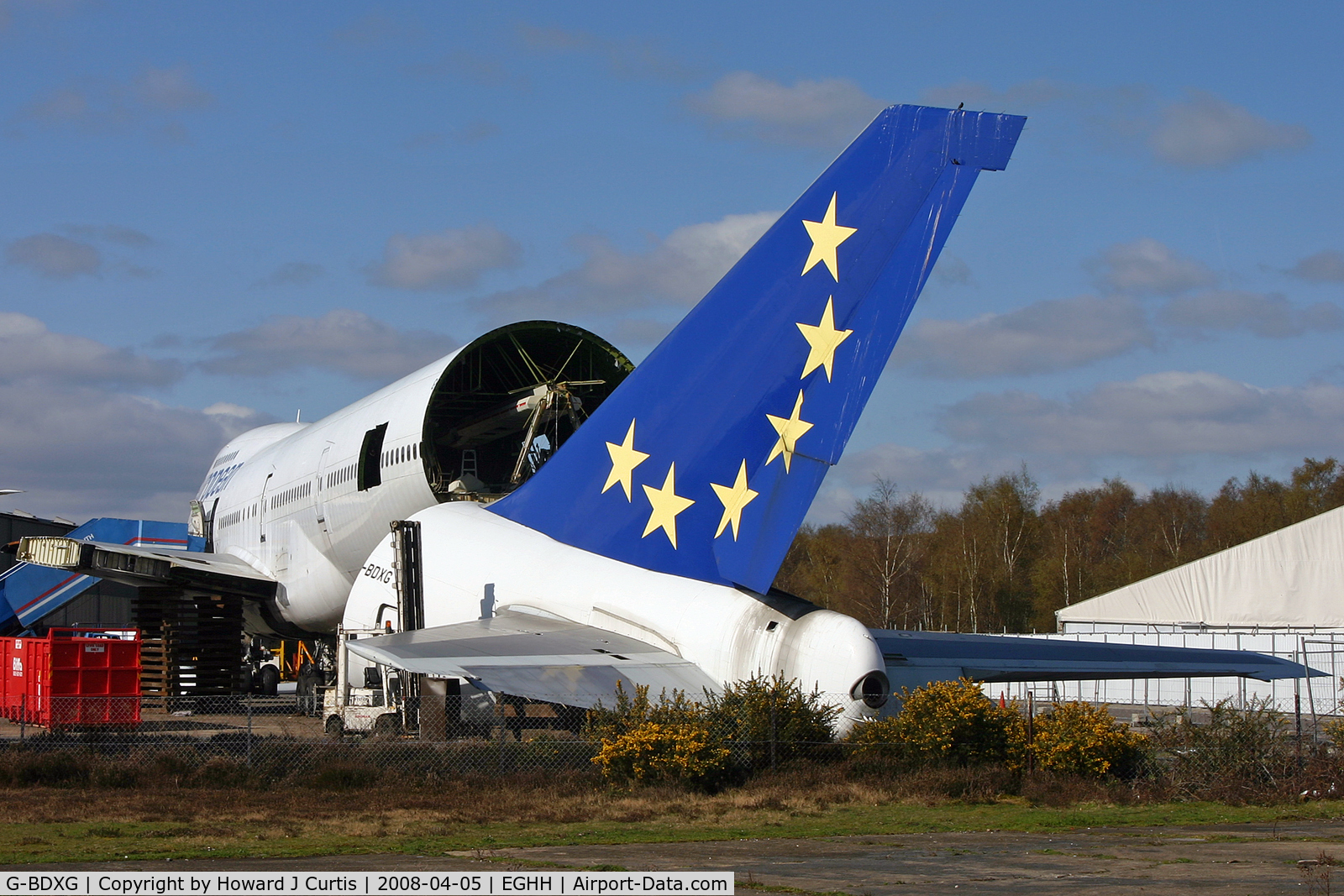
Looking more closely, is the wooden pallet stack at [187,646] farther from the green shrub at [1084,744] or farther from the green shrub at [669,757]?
the green shrub at [1084,744]

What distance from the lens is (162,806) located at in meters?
11.6

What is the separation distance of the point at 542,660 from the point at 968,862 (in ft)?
12.5

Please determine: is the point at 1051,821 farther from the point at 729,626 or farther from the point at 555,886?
the point at 555,886

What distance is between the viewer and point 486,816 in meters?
11.1

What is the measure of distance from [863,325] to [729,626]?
319cm

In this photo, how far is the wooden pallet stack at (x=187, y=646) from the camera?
2577cm

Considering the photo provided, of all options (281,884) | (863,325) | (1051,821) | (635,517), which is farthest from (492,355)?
(281,884)

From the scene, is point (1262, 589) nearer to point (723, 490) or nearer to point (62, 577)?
point (723, 490)

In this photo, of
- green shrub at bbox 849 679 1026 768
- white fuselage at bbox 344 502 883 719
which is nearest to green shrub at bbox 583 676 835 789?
white fuselage at bbox 344 502 883 719

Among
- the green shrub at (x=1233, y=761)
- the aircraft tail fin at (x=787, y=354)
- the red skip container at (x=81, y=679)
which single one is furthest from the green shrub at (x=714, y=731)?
the red skip container at (x=81, y=679)

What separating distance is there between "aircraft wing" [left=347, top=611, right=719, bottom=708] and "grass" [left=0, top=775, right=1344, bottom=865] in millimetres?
1057

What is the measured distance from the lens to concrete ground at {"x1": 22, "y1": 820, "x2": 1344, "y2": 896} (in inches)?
308

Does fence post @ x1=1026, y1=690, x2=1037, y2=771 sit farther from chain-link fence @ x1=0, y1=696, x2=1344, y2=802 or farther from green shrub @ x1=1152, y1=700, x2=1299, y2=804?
green shrub @ x1=1152, y1=700, x2=1299, y2=804

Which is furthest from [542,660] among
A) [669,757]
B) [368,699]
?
[368,699]
